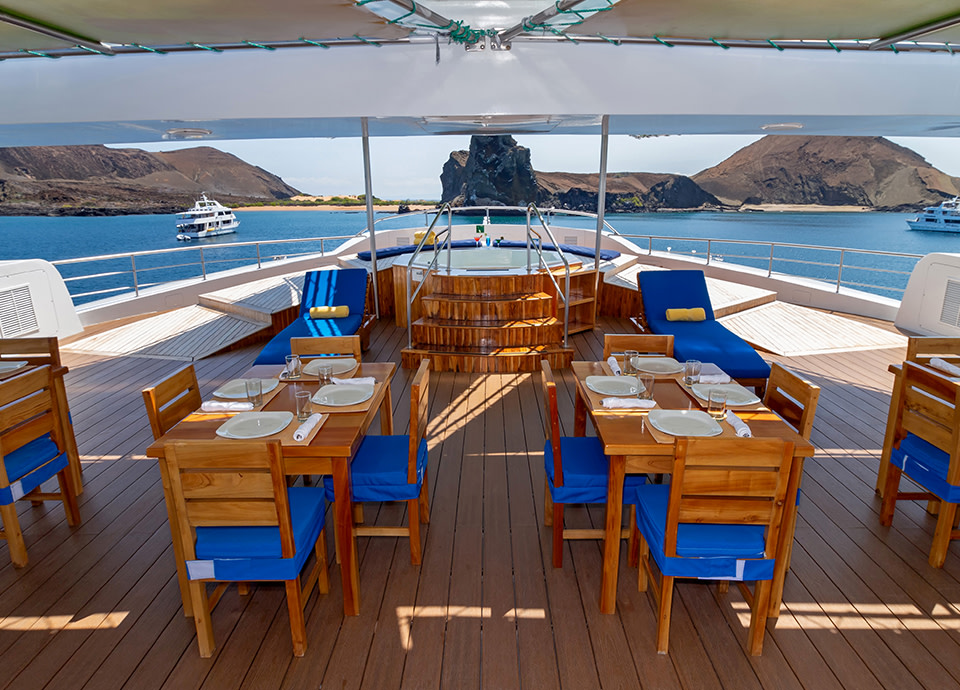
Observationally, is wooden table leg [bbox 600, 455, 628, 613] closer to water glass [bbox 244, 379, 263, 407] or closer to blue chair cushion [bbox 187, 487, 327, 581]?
blue chair cushion [bbox 187, 487, 327, 581]

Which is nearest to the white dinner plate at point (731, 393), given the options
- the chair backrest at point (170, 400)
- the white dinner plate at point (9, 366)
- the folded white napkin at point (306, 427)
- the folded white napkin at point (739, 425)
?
the folded white napkin at point (739, 425)

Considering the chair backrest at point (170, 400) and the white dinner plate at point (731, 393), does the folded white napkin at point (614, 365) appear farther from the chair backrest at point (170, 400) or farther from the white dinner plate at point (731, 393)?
the chair backrest at point (170, 400)

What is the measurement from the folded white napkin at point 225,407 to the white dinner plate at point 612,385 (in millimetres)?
1478

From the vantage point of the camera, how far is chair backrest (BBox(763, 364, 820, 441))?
2033 mm

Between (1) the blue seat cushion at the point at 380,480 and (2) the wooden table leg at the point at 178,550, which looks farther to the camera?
(1) the blue seat cushion at the point at 380,480

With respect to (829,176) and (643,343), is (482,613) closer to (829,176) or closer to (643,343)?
(643,343)

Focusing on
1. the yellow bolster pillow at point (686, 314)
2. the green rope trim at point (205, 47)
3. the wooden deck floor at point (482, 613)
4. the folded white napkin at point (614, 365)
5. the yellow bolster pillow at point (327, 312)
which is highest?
the green rope trim at point (205, 47)

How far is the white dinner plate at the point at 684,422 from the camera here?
77.0 inches

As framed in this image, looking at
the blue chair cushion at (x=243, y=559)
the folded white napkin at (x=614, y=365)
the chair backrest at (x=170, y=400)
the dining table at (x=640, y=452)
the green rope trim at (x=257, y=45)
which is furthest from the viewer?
the green rope trim at (x=257, y=45)

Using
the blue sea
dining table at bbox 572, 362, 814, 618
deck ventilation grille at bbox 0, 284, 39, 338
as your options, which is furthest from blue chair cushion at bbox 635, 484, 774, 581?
the blue sea

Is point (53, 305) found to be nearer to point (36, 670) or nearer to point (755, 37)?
point (36, 670)

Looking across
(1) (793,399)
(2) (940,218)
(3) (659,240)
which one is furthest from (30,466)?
(2) (940,218)

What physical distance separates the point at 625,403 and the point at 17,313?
18.6 ft

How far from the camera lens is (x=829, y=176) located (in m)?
32.1
